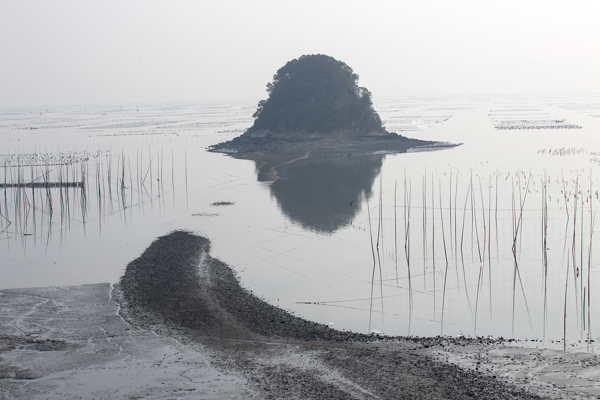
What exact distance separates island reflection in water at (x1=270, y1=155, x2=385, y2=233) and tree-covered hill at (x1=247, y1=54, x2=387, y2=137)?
15328mm

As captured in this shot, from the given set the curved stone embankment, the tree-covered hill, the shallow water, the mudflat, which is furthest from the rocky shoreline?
the mudflat

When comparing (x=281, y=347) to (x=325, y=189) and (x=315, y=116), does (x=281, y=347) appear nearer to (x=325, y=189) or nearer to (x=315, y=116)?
(x=325, y=189)

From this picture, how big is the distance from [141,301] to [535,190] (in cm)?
2973

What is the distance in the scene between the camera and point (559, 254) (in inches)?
1009

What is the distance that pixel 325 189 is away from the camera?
45812 millimetres

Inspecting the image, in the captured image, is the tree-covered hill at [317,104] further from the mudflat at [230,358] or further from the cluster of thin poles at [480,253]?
the mudflat at [230,358]

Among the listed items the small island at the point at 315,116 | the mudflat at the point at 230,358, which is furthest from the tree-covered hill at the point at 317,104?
the mudflat at the point at 230,358

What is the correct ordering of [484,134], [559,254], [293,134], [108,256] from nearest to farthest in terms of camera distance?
[559,254]
[108,256]
[293,134]
[484,134]

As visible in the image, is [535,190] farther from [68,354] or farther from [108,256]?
[68,354]

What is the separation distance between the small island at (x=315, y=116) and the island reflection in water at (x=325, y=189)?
1084cm

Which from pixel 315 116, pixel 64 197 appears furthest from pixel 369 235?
pixel 315 116

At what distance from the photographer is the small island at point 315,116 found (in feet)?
240

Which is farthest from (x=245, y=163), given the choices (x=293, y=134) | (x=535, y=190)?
(x=535, y=190)

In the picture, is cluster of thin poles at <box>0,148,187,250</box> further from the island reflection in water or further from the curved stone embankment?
the curved stone embankment
